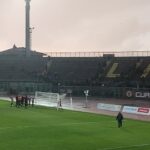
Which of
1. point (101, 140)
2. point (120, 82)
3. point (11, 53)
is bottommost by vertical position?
point (101, 140)

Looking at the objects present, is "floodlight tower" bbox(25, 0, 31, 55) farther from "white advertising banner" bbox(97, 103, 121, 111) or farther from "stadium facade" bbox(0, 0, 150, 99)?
"white advertising banner" bbox(97, 103, 121, 111)

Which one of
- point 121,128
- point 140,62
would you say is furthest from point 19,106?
point 140,62

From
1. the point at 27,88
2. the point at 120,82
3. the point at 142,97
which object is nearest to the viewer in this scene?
the point at 142,97

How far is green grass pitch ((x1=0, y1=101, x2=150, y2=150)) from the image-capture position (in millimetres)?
33844

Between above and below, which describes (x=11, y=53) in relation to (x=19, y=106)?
above

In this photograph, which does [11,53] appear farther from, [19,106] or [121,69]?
[19,106]

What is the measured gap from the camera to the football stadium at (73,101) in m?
36.7

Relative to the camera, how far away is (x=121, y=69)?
106m

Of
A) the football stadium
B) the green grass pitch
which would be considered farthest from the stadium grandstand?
the green grass pitch

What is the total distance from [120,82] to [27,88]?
76.5ft

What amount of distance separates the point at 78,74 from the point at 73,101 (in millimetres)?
22748

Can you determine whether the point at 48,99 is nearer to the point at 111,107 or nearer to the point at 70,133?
the point at 111,107

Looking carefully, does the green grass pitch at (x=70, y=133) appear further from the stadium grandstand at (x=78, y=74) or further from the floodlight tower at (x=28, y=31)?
the floodlight tower at (x=28, y=31)

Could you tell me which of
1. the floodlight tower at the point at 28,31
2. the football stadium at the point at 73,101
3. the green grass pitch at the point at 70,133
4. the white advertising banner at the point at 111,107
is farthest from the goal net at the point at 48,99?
the floodlight tower at the point at 28,31
